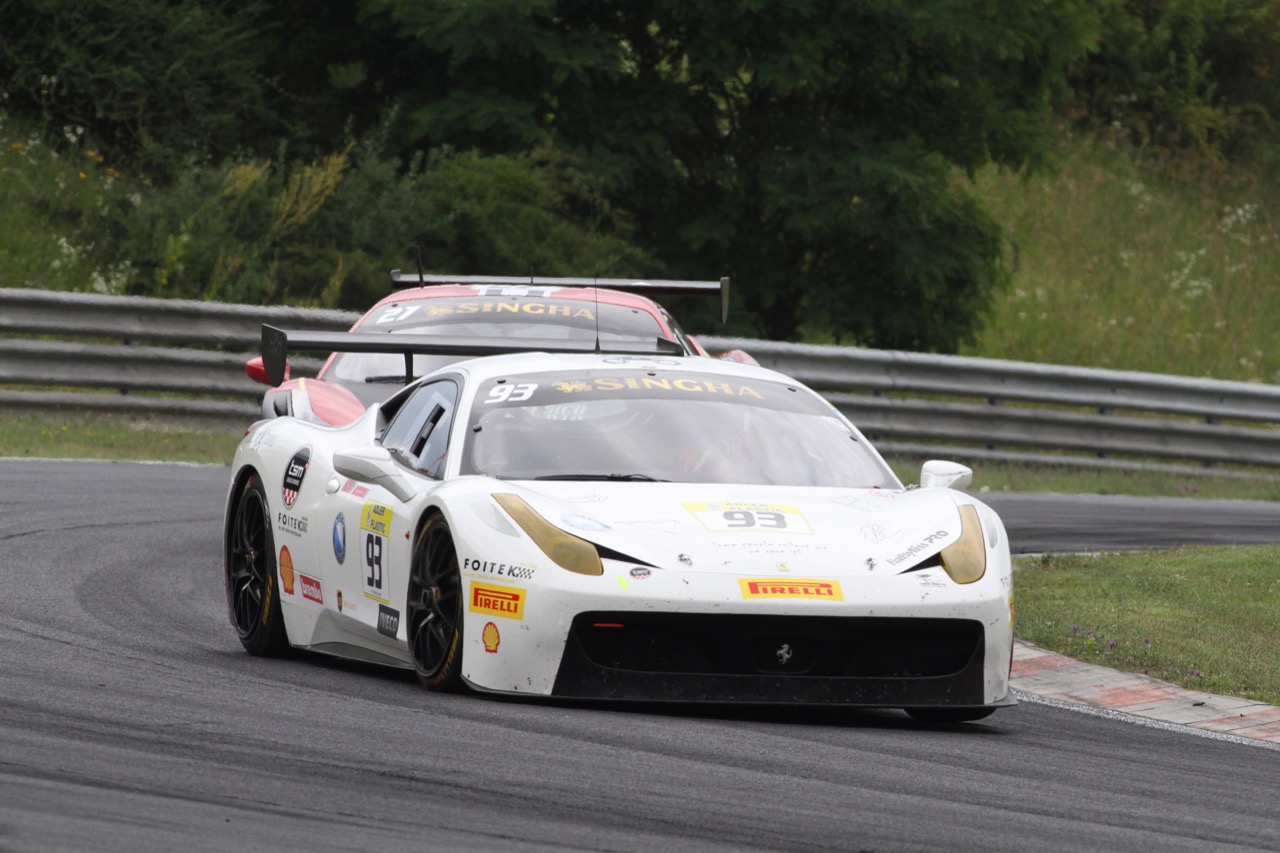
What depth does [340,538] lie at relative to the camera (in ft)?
26.6

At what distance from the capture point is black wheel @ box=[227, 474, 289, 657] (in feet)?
28.1

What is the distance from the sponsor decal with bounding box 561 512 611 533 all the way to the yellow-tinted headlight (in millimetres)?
1121

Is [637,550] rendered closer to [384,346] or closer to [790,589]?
[790,589]

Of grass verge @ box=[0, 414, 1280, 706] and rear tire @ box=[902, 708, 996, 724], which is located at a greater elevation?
rear tire @ box=[902, 708, 996, 724]

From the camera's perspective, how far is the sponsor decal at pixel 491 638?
681cm

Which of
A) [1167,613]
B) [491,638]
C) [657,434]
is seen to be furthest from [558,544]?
[1167,613]

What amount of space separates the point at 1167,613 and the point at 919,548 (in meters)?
3.35

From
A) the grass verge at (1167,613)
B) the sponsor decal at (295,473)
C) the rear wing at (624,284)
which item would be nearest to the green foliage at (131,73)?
the rear wing at (624,284)

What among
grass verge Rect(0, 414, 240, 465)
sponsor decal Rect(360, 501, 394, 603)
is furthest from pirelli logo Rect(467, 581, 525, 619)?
grass verge Rect(0, 414, 240, 465)

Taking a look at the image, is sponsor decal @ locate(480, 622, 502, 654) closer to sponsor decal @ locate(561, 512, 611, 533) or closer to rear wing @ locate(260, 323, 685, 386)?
sponsor decal @ locate(561, 512, 611, 533)

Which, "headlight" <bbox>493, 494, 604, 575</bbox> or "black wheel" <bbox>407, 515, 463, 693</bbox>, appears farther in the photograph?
"black wheel" <bbox>407, 515, 463, 693</bbox>

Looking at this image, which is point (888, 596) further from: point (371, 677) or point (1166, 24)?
point (1166, 24)

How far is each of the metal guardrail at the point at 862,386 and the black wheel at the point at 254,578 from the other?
29.2ft

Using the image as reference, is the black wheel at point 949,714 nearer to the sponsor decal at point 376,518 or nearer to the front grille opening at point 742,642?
the front grille opening at point 742,642
